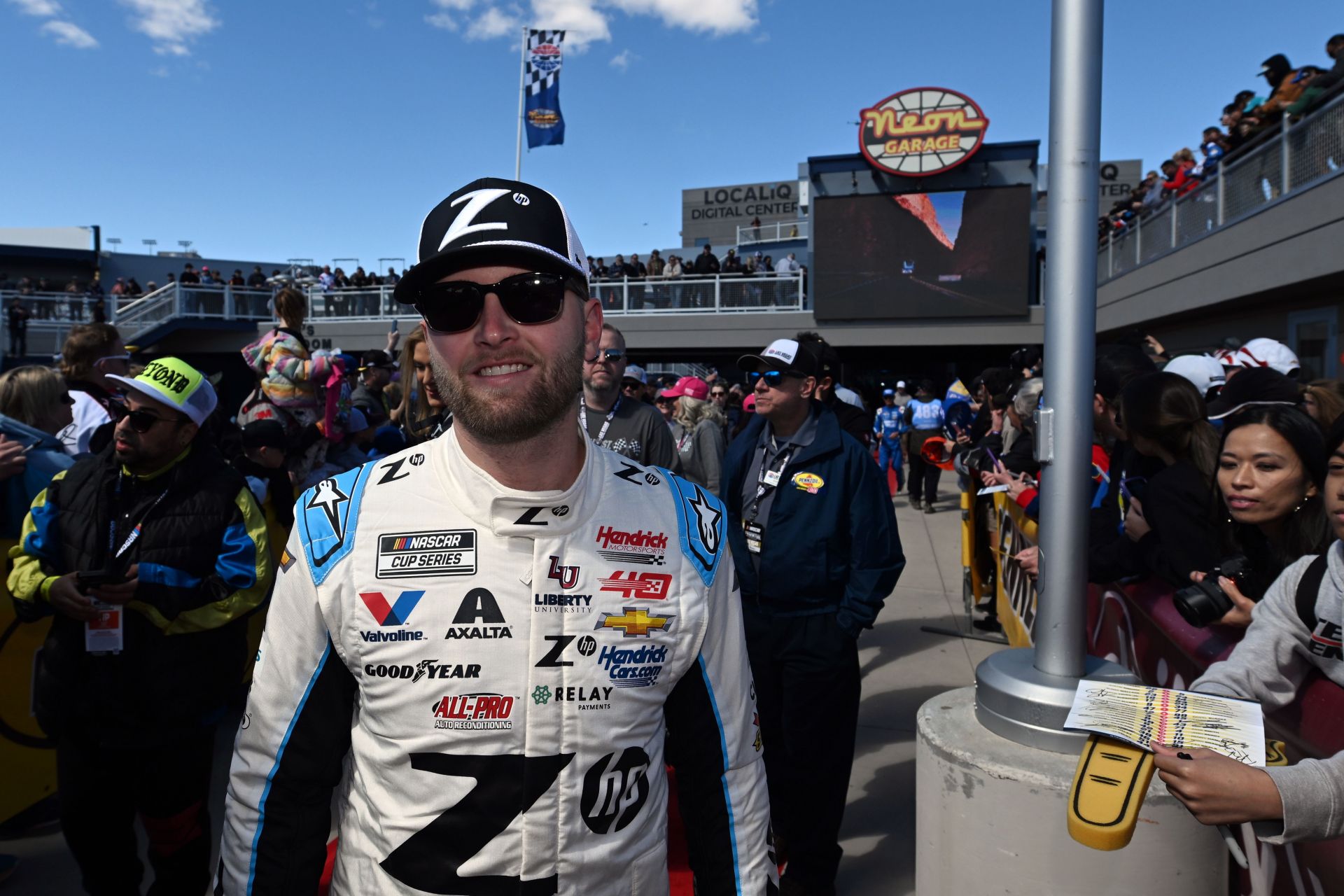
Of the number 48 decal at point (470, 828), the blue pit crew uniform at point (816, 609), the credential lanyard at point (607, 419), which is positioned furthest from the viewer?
the credential lanyard at point (607, 419)

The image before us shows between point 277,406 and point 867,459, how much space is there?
3784 mm

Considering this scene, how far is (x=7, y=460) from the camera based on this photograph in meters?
3.58

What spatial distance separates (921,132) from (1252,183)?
13323 millimetres

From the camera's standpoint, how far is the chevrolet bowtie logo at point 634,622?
5.16ft

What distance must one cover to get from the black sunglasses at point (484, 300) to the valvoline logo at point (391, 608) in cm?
49

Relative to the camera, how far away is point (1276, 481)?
278 centimetres

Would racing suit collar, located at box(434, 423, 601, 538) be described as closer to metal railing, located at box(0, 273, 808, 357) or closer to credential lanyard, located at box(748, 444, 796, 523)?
credential lanyard, located at box(748, 444, 796, 523)

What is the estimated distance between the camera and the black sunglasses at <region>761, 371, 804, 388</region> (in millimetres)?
3895

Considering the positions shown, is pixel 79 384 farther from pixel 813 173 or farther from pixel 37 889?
pixel 813 173

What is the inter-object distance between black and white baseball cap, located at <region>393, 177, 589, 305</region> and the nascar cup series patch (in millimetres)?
2326

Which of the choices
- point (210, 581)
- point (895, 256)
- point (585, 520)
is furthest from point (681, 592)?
point (895, 256)

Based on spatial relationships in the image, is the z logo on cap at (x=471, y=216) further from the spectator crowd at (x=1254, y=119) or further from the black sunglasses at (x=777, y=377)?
the spectator crowd at (x=1254, y=119)

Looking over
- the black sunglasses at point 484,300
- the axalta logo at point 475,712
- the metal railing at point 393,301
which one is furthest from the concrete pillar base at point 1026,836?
the metal railing at point 393,301
